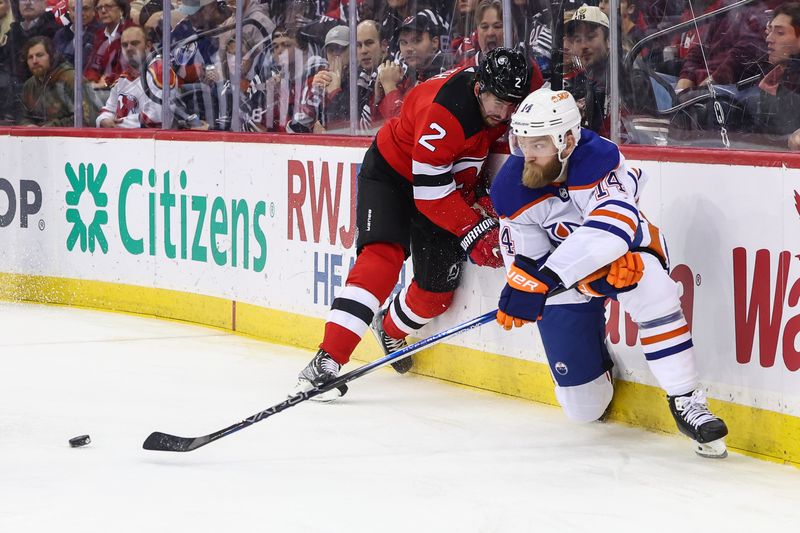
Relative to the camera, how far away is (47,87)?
6234mm

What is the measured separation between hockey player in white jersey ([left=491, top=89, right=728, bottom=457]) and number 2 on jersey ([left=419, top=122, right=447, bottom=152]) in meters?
0.38

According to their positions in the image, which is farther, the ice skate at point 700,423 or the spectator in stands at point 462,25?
the spectator in stands at point 462,25

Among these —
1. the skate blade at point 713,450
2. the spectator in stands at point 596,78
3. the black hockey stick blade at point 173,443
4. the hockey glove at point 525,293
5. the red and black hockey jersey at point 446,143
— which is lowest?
the black hockey stick blade at point 173,443

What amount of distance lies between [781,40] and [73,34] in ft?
12.8

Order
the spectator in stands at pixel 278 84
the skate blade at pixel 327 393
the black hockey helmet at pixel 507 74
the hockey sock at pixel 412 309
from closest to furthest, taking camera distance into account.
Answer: the black hockey helmet at pixel 507 74, the skate blade at pixel 327 393, the hockey sock at pixel 412 309, the spectator in stands at pixel 278 84

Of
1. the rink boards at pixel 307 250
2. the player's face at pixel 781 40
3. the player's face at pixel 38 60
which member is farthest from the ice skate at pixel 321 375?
the player's face at pixel 38 60

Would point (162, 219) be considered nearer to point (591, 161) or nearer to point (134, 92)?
point (134, 92)

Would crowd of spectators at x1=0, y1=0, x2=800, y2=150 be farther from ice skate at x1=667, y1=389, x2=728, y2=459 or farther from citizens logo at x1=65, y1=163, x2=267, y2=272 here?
ice skate at x1=667, y1=389, x2=728, y2=459

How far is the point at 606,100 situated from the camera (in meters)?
3.78

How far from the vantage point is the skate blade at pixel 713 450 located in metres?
3.11

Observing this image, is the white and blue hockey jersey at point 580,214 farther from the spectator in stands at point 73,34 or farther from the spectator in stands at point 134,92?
the spectator in stands at point 73,34

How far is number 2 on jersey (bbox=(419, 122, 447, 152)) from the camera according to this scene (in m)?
3.73

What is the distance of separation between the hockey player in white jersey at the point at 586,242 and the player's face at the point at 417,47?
116 cm

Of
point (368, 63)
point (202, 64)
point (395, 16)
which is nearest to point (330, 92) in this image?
point (368, 63)
